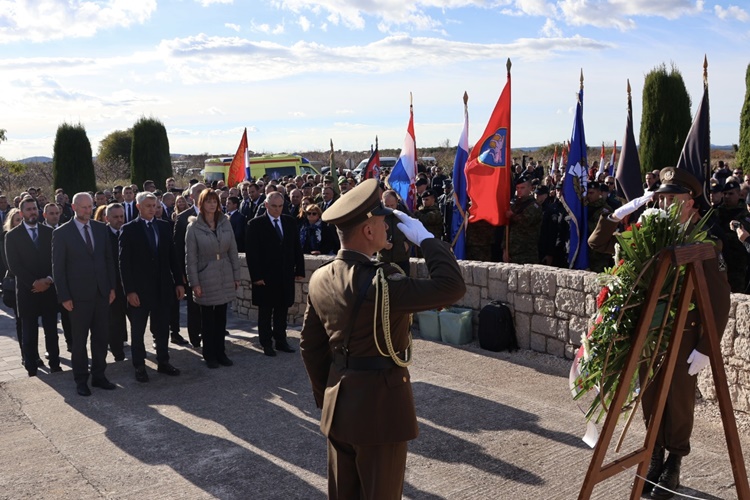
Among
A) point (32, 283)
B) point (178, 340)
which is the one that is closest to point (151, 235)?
point (32, 283)

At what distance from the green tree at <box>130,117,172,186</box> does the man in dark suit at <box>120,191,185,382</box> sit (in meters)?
Answer: 20.9

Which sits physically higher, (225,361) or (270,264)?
(270,264)

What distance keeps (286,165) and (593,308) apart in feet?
71.9

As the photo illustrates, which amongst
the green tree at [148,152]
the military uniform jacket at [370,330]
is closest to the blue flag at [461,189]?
the military uniform jacket at [370,330]

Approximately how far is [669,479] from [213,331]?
5.37 metres

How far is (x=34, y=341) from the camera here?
856 centimetres

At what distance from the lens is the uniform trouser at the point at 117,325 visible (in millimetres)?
9117

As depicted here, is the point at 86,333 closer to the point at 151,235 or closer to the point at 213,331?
the point at 151,235

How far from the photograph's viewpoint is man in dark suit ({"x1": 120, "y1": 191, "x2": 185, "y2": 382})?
7.95 metres

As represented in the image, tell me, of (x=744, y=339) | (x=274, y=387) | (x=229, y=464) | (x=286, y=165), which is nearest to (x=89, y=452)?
(x=229, y=464)

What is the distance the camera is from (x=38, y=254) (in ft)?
28.1

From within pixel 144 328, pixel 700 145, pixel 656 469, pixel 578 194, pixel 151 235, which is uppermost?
pixel 700 145

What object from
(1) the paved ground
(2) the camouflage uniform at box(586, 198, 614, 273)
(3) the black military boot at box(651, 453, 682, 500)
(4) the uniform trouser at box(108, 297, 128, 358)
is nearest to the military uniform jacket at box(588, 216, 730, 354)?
(3) the black military boot at box(651, 453, 682, 500)

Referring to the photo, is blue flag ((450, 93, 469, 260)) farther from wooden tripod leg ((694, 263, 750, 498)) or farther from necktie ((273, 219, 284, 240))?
wooden tripod leg ((694, 263, 750, 498))
